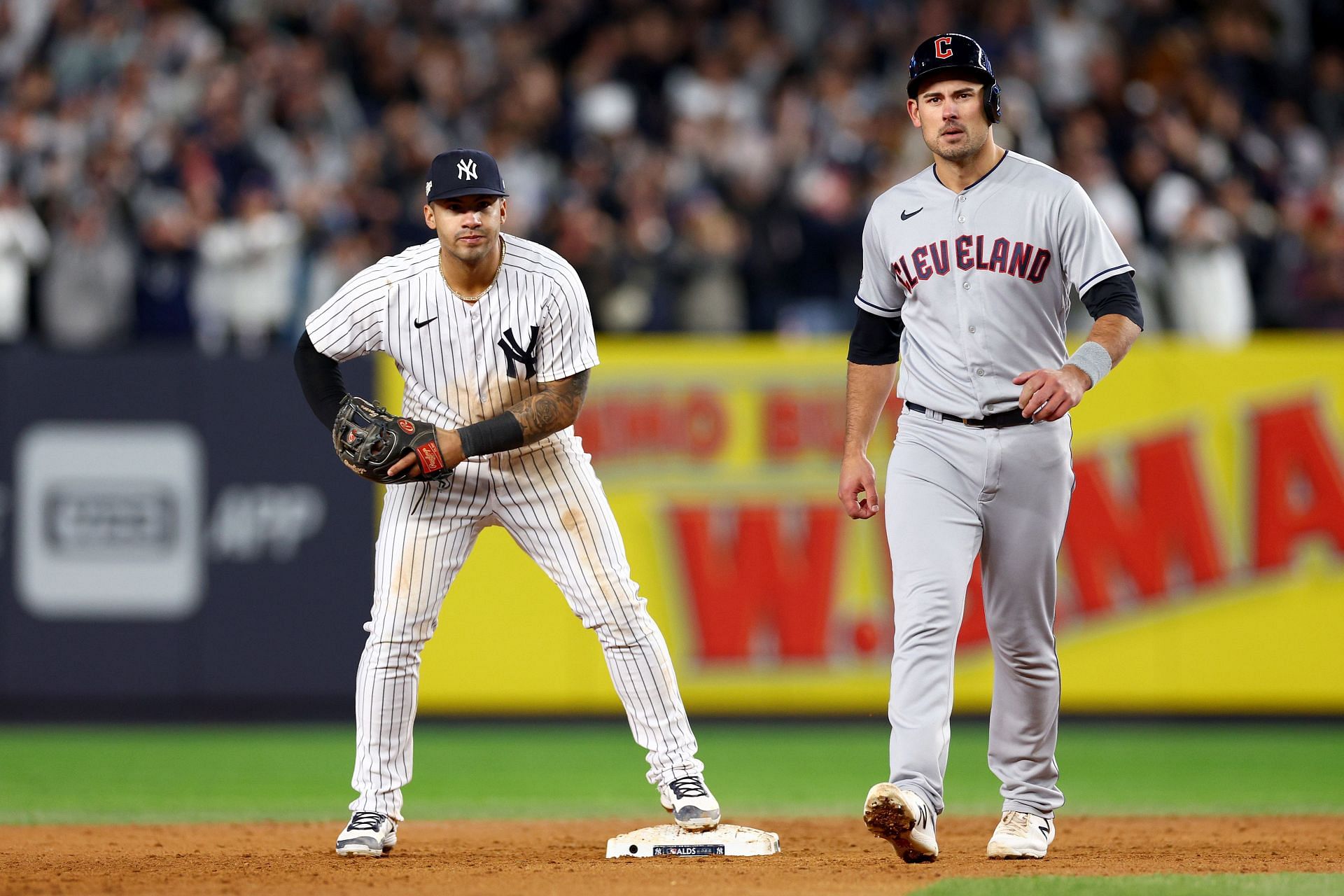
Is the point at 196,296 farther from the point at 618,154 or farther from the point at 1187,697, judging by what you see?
the point at 1187,697

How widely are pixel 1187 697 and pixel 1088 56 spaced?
20.5ft

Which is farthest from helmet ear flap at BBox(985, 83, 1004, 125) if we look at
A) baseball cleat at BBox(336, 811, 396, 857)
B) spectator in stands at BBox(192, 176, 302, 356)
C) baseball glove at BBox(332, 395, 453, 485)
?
spectator in stands at BBox(192, 176, 302, 356)

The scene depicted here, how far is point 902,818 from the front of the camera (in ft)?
16.7

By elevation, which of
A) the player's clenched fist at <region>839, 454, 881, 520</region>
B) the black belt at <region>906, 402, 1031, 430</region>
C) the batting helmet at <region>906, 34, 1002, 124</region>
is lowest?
the player's clenched fist at <region>839, 454, 881, 520</region>

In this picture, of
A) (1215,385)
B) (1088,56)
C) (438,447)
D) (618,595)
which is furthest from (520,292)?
(1088,56)

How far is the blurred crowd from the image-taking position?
11742mm

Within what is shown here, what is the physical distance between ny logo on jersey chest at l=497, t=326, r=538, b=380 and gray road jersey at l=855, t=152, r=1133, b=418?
1209 millimetres

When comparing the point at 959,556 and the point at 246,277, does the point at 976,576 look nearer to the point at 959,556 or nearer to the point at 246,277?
the point at 246,277

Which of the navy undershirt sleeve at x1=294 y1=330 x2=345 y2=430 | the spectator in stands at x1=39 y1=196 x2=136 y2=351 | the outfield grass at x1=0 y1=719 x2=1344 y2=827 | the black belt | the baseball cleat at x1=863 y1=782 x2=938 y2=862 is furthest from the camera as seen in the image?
the spectator in stands at x1=39 y1=196 x2=136 y2=351

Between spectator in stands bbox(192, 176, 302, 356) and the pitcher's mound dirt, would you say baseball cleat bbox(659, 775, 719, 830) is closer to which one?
the pitcher's mound dirt

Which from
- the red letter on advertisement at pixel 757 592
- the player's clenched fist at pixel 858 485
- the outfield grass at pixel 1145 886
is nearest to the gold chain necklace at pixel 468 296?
the player's clenched fist at pixel 858 485

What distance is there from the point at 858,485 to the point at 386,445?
1.50 metres

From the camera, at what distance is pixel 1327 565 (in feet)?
34.9

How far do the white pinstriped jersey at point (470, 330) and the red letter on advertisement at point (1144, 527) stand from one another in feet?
18.6
